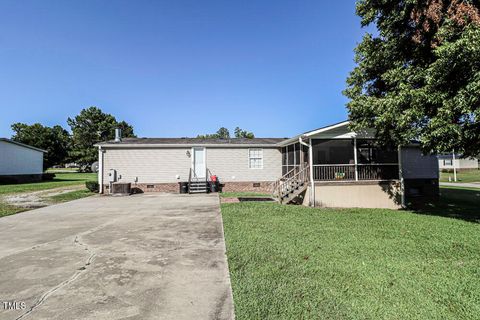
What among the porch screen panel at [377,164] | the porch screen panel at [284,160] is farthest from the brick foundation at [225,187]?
the porch screen panel at [377,164]

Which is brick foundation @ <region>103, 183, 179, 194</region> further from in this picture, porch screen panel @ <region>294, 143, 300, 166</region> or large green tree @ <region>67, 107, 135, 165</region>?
large green tree @ <region>67, 107, 135, 165</region>

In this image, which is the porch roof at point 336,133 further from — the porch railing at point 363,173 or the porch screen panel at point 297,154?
the porch screen panel at point 297,154

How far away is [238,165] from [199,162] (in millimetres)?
2633

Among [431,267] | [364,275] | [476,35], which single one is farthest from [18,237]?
[476,35]

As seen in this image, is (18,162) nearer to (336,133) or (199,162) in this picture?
(199,162)

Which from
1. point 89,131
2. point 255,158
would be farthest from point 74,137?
point 255,158

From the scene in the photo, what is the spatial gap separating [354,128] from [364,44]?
3489 mm

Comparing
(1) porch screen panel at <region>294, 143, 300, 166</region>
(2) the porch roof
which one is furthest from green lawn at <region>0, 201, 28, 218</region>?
(1) porch screen panel at <region>294, 143, 300, 166</region>

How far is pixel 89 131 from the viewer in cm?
5138

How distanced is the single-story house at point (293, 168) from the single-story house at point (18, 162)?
51.3ft

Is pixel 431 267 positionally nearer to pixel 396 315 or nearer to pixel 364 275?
pixel 364 275

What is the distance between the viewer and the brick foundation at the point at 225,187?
15.9 meters

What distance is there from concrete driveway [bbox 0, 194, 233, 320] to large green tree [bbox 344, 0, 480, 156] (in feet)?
22.4

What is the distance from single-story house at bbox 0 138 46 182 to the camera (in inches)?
934
